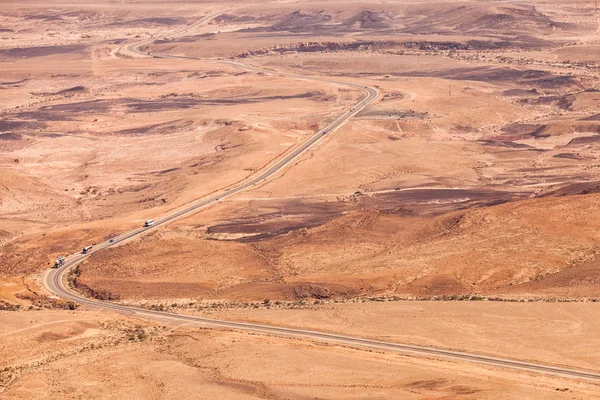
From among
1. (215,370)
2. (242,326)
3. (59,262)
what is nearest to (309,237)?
(59,262)

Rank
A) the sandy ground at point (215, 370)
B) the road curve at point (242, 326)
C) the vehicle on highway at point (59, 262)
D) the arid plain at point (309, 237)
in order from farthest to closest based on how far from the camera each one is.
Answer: the vehicle on highway at point (59, 262), the road curve at point (242, 326), the arid plain at point (309, 237), the sandy ground at point (215, 370)

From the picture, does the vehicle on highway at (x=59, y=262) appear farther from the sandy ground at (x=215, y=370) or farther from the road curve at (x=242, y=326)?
the sandy ground at (x=215, y=370)

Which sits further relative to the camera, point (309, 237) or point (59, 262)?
point (309, 237)

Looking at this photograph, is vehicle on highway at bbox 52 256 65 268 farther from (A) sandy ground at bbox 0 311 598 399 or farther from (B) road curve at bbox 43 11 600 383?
(A) sandy ground at bbox 0 311 598 399

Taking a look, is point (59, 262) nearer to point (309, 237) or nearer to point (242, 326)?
point (309, 237)

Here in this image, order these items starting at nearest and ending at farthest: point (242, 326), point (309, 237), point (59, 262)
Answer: point (242, 326) → point (59, 262) → point (309, 237)

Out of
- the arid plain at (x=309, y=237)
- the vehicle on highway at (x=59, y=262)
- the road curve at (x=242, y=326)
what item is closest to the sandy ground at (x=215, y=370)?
the arid plain at (x=309, y=237)

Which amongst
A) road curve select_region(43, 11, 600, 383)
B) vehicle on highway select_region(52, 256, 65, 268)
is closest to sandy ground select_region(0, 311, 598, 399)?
road curve select_region(43, 11, 600, 383)

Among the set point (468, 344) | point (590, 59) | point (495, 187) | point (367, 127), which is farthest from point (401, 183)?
point (590, 59)

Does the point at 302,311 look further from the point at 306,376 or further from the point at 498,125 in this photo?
the point at 498,125
